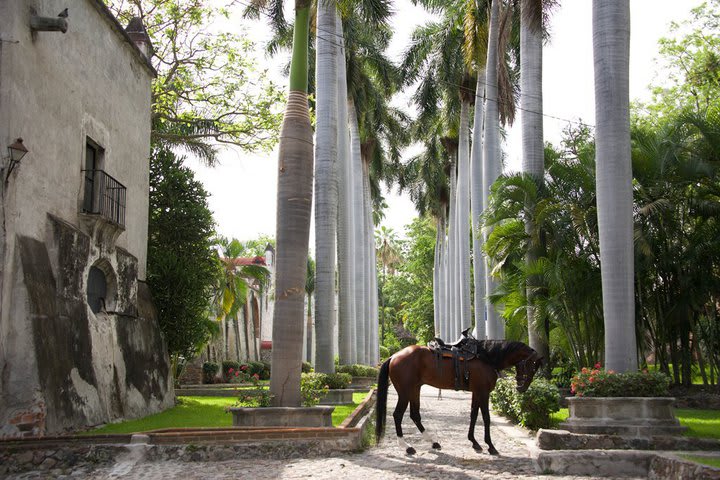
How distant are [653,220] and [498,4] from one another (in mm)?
9545

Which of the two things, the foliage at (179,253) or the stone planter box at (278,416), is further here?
the foliage at (179,253)

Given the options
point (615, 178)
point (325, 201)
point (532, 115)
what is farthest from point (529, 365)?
point (325, 201)

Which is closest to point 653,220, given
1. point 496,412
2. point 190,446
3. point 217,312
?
point 496,412

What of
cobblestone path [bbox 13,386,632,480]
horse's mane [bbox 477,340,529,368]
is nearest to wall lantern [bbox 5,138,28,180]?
cobblestone path [bbox 13,386,632,480]

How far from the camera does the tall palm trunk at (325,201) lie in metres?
22.0

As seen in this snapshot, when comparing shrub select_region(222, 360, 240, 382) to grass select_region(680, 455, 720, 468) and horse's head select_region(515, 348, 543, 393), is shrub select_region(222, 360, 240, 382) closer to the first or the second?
horse's head select_region(515, 348, 543, 393)

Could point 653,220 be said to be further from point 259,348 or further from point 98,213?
point 259,348

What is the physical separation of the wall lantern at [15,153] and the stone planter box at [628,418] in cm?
1000

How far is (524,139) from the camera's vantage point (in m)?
20.3

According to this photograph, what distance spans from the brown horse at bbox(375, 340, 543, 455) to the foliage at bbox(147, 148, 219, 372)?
1206 cm

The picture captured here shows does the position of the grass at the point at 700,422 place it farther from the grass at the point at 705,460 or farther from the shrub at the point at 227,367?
the shrub at the point at 227,367

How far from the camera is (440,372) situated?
39.5 feet

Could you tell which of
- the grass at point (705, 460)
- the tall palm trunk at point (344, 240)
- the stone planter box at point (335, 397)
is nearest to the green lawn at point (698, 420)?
the grass at point (705, 460)

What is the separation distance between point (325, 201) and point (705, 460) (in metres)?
15.3
